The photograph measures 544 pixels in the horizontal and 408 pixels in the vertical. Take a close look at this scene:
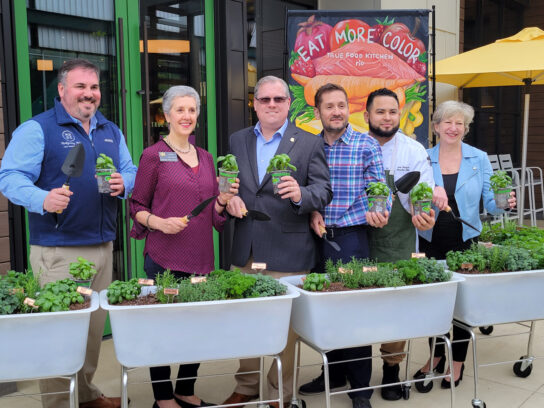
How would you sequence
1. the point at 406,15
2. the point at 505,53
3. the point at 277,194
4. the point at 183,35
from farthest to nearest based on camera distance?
the point at 505,53
the point at 406,15
the point at 183,35
the point at 277,194

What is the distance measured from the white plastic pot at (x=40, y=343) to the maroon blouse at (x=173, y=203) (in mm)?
718

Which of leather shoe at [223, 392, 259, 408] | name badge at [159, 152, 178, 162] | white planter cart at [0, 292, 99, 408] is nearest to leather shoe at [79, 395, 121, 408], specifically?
leather shoe at [223, 392, 259, 408]

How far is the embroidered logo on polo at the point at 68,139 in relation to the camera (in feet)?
8.67

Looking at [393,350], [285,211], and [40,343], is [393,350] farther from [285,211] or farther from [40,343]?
[40,343]

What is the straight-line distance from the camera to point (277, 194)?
108 inches

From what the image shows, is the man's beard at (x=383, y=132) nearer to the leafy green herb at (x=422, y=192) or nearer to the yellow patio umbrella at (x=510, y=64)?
the leafy green herb at (x=422, y=192)

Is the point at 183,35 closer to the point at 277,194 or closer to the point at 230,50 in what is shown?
the point at 230,50

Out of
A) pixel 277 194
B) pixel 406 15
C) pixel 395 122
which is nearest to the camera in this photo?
pixel 277 194

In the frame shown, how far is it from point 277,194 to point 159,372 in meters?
1.01

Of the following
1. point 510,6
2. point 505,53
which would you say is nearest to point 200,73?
point 505,53

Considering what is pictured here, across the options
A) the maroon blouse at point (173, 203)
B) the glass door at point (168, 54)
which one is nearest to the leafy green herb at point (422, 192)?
the maroon blouse at point (173, 203)

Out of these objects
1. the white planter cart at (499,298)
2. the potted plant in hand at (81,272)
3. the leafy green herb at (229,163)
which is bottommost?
the white planter cart at (499,298)

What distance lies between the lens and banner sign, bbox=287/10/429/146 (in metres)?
4.55

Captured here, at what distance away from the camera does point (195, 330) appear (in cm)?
214
